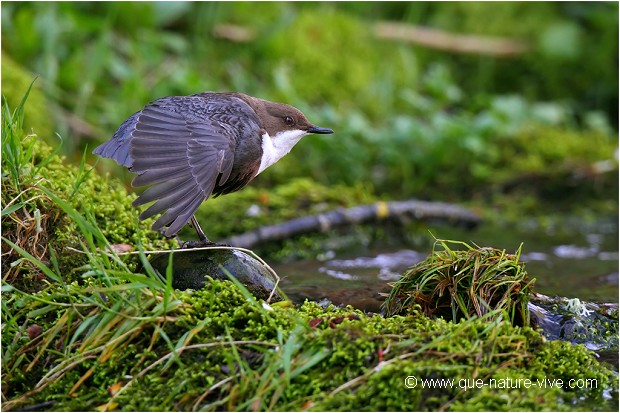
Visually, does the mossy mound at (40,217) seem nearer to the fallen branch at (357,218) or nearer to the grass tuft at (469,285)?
the grass tuft at (469,285)

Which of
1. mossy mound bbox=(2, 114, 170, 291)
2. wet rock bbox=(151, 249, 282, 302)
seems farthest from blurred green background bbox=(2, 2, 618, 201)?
wet rock bbox=(151, 249, 282, 302)

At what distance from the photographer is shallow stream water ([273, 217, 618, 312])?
15.5 feet

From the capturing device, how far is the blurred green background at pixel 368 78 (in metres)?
7.50

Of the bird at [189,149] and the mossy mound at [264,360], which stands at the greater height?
the bird at [189,149]

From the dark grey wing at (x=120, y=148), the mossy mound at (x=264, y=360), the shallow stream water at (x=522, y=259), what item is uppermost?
the dark grey wing at (x=120, y=148)

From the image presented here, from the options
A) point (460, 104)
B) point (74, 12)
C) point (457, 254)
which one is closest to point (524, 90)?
point (460, 104)

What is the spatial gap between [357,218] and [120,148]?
2.53 m

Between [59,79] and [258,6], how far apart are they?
2749mm

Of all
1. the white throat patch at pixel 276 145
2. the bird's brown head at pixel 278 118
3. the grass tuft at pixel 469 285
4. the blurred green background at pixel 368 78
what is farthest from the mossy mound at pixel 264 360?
the blurred green background at pixel 368 78

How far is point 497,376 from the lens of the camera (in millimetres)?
3090

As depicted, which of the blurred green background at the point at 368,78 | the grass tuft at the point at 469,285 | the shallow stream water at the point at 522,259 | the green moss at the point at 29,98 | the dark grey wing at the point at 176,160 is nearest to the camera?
the grass tuft at the point at 469,285

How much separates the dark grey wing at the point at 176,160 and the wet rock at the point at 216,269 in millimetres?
197

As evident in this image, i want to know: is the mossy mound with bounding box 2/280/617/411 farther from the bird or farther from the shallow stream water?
the shallow stream water

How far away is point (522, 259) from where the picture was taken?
590cm
